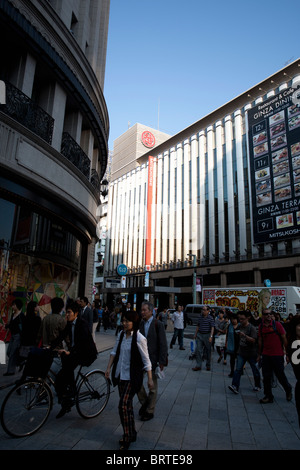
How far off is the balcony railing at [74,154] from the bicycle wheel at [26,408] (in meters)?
8.26

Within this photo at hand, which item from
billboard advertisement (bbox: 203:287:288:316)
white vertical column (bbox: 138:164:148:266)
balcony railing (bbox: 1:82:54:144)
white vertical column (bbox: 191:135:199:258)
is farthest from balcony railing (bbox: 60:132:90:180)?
white vertical column (bbox: 138:164:148:266)

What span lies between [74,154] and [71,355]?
27.7ft

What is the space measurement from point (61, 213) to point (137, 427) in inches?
306

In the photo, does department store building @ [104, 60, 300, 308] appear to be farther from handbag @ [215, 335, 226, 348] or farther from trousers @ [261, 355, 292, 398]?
trousers @ [261, 355, 292, 398]

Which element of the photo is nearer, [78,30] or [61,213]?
[61,213]

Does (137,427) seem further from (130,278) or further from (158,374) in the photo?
(130,278)

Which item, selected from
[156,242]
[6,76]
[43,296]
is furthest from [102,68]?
[156,242]

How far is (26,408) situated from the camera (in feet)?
13.3

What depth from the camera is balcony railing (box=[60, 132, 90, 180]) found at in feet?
35.0

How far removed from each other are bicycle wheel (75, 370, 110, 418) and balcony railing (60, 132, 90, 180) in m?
7.98

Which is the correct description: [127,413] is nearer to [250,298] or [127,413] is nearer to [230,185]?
[250,298]

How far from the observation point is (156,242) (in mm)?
55750

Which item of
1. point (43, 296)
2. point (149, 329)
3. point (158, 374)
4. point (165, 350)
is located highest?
point (43, 296)

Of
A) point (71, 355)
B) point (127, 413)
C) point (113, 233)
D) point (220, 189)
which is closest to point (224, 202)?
point (220, 189)
